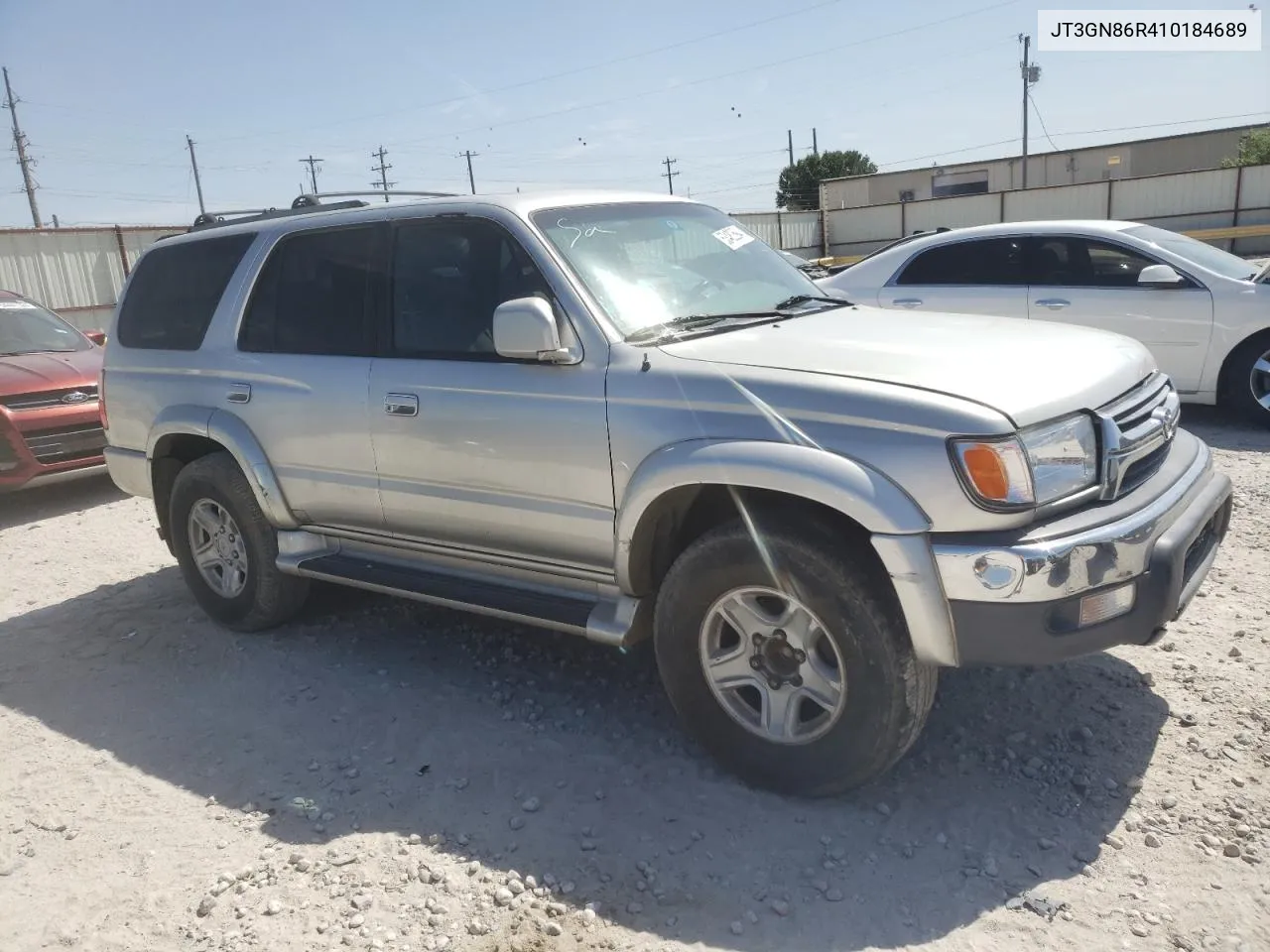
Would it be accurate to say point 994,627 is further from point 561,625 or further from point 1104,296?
point 1104,296

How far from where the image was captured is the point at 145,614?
5.44 meters

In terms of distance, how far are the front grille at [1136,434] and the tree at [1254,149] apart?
48.5 meters

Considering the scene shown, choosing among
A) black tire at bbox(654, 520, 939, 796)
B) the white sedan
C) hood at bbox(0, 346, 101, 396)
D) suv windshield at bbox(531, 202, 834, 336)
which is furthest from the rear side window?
the white sedan

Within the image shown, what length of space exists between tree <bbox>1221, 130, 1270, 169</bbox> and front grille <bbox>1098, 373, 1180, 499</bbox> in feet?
159

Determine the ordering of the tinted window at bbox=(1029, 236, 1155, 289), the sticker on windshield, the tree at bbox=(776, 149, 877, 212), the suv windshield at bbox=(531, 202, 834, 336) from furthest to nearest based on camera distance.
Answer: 1. the tree at bbox=(776, 149, 877, 212)
2. the tinted window at bbox=(1029, 236, 1155, 289)
3. the sticker on windshield
4. the suv windshield at bbox=(531, 202, 834, 336)

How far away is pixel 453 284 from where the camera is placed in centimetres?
397

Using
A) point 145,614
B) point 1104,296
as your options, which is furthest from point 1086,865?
point 1104,296

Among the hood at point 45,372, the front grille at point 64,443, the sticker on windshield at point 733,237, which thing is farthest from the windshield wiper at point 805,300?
the hood at point 45,372

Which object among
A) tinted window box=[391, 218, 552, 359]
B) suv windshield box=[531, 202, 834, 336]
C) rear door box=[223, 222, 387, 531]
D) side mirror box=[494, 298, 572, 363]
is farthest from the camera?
rear door box=[223, 222, 387, 531]

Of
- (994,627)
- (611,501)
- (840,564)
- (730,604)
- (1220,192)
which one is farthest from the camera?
(1220,192)

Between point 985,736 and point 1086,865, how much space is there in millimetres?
744

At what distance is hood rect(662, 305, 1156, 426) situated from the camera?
9.55 feet

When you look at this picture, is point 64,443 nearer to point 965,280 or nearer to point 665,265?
point 665,265

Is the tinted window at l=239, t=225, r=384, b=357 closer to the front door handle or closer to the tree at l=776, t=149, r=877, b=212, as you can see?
the front door handle
